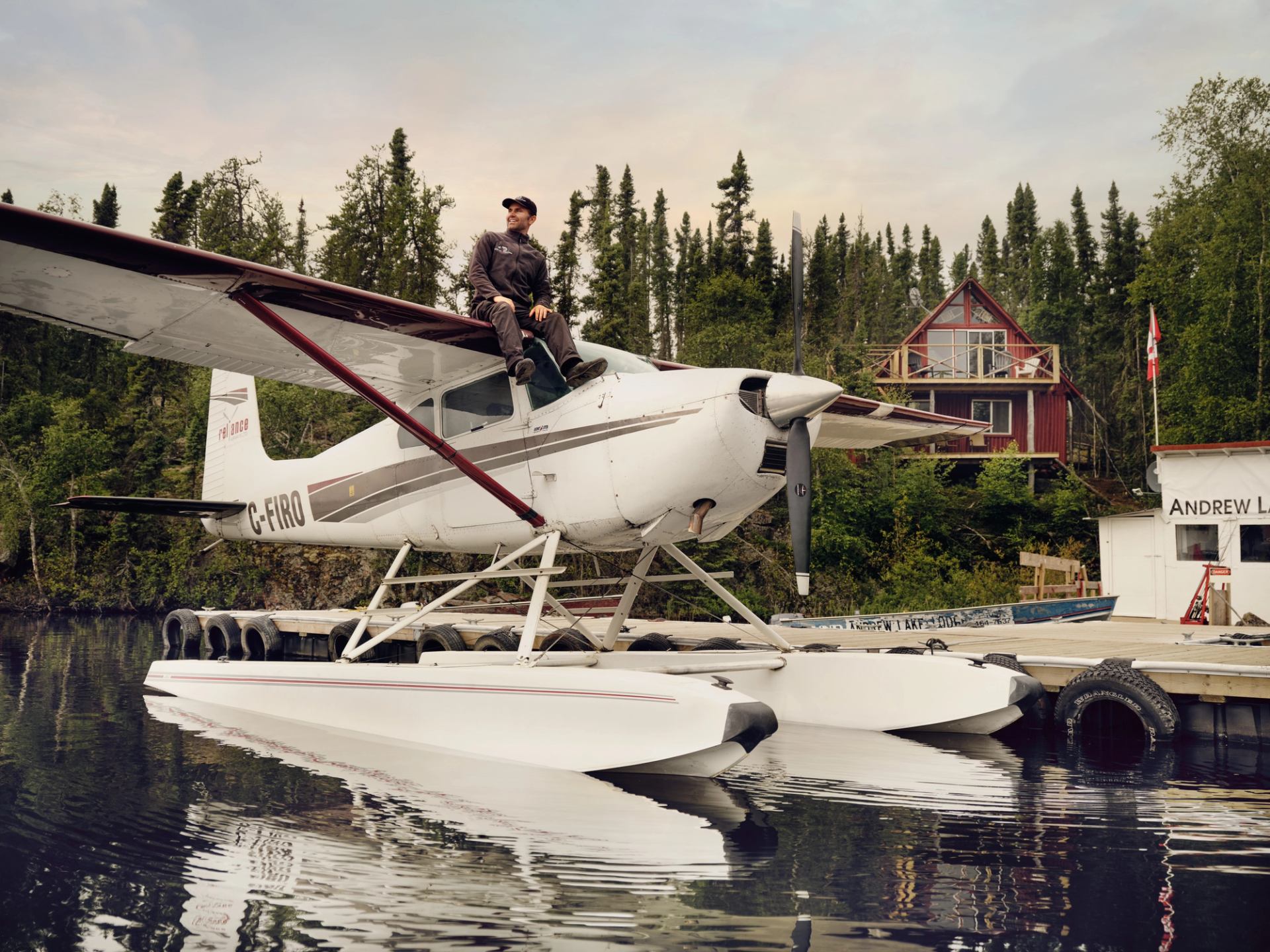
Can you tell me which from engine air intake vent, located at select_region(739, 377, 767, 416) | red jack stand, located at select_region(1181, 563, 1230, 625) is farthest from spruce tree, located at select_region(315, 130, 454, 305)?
engine air intake vent, located at select_region(739, 377, 767, 416)

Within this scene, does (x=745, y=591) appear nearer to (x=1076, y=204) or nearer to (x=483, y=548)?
(x=483, y=548)

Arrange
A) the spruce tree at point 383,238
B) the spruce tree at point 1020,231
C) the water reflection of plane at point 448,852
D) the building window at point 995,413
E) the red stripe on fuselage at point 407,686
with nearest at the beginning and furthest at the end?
the water reflection of plane at point 448,852 → the red stripe on fuselage at point 407,686 → the spruce tree at point 383,238 → the building window at point 995,413 → the spruce tree at point 1020,231

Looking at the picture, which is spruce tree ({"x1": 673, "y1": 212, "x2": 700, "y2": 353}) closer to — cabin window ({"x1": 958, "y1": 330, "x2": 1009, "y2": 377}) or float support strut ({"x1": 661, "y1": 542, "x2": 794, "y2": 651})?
cabin window ({"x1": 958, "y1": 330, "x2": 1009, "y2": 377})

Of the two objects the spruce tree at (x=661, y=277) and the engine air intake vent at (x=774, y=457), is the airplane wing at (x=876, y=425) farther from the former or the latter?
the spruce tree at (x=661, y=277)

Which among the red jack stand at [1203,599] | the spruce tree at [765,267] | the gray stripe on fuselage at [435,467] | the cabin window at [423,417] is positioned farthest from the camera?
the spruce tree at [765,267]

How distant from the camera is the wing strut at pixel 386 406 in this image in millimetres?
6638

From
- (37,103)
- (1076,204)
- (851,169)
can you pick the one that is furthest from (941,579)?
(1076,204)

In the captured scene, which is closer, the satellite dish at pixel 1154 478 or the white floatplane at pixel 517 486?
the white floatplane at pixel 517 486

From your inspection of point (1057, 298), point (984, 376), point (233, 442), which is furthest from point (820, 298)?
point (233, 442)

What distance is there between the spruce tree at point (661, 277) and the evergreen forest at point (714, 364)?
9.95 metres

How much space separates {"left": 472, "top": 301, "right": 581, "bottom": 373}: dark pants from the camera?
667 centimetres

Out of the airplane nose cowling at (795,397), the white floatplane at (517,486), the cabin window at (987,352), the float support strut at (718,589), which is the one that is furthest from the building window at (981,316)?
the airplane nose cowling at (795,397)

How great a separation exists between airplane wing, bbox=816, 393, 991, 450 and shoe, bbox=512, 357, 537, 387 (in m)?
3.10

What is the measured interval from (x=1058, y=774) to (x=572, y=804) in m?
3.39
